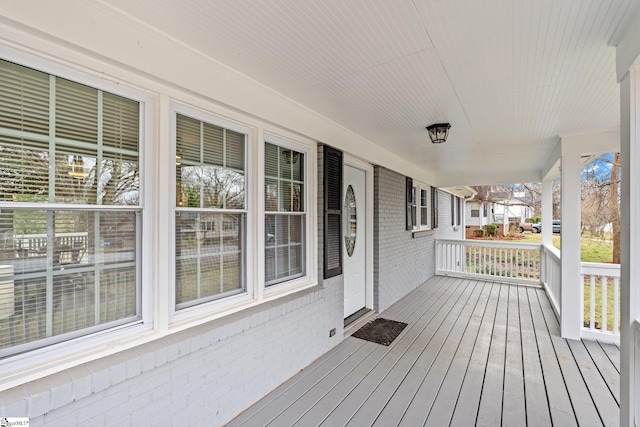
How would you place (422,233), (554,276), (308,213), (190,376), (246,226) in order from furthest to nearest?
1. (422,233)
2. (554,276)
3. (308,213)
4. (246,226)
5. (190,376)

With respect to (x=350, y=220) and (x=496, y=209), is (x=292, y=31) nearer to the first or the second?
(x=350, y=220)

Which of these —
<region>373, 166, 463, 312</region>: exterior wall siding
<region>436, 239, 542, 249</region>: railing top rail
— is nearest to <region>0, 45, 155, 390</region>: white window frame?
<region>373, 166, 463, 312</region>: exterior wall siding

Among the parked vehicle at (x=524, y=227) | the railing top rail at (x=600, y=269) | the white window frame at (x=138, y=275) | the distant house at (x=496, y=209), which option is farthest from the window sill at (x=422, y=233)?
the parked vehicle at (x=524, y=227)

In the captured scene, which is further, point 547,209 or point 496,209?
point 496,209

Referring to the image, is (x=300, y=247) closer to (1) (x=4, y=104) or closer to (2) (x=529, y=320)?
(1) (x=4, y=104)

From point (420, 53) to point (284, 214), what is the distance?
6.07 feet

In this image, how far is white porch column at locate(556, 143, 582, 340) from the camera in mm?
3711

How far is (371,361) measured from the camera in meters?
3.18

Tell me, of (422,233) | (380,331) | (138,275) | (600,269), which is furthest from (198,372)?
(422,233)

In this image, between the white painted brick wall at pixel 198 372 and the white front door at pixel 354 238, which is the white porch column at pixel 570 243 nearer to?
the white front door at pixel 354 238

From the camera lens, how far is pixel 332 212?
348 cm

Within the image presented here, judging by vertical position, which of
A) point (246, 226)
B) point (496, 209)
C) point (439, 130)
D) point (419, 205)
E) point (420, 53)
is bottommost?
point (246, 226)

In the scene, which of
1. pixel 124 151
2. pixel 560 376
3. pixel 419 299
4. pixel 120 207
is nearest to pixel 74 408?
pixel 120 207

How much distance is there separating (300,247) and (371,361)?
4.87 ft
